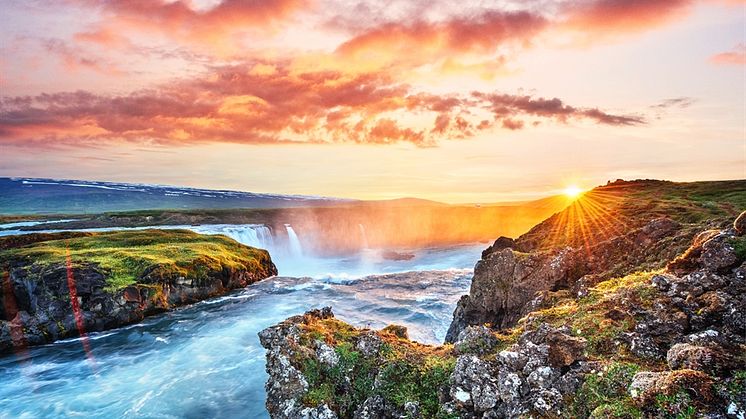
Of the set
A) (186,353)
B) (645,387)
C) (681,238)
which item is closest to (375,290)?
(186,353)

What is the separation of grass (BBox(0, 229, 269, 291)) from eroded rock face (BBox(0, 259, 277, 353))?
1.28 m

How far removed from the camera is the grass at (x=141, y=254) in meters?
43.3

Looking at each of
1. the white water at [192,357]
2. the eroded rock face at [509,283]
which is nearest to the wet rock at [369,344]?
the eroded rock face at [509,283]

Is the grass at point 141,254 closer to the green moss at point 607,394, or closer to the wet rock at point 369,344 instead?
the wet rock at point 369,344

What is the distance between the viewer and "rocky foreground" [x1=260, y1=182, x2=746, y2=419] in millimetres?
7824

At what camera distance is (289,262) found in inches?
3666

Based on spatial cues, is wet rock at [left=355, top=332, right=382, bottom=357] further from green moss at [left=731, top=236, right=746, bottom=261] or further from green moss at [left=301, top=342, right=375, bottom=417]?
green moss at [left=731, top=236, right=746, bottom=261]

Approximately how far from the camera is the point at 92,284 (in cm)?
3903

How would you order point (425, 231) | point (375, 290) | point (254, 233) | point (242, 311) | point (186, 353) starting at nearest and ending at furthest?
1. point (186, 353)
2. point (242, 311)
3. point (375, 290)
4. point (254, 233)
5. point (425, 231)

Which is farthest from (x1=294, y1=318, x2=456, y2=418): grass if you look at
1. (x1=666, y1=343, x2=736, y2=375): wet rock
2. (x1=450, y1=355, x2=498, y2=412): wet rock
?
(x1=666, y1=343, x2=736, y2=375): wet rock

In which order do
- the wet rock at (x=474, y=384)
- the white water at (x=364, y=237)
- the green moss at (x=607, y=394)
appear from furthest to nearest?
the white water at (x=364, y=237) → the wet rock at (x=474, y=384) → the green moss at (x=607, y=394)

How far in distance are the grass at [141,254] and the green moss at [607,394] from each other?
4497 cm

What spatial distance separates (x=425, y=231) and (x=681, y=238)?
137839 millimetres

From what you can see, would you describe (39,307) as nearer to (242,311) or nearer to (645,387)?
(242,311)
